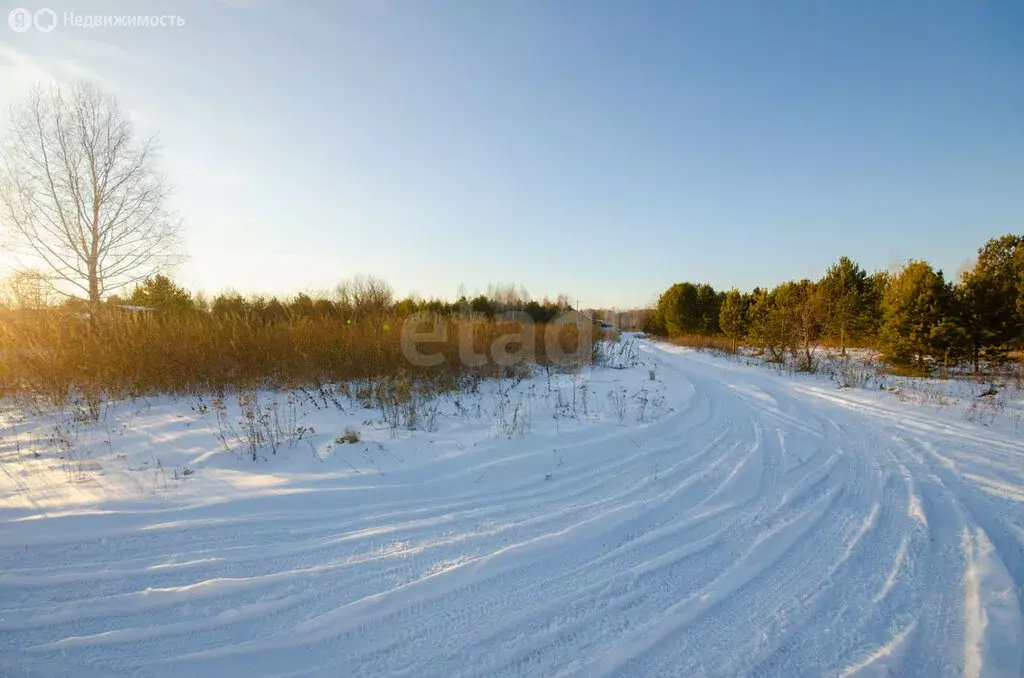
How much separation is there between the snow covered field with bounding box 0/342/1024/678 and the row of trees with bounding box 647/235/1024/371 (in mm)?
8469

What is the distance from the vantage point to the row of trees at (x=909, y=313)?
11.3 meters

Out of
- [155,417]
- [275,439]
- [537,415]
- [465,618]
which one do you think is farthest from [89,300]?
[465,618]

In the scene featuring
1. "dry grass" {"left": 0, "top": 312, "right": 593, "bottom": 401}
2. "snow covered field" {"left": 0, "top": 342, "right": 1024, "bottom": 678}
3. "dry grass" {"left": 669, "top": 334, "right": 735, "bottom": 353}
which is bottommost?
"snow covered field" {"left": 0, "top": 342, "right": 1024, "bottom": 678}

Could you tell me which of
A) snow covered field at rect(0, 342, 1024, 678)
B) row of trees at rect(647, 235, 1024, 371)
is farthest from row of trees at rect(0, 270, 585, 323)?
row of trees at rect(647, 235, 1024, 371)

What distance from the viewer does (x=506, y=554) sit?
8.73 feet

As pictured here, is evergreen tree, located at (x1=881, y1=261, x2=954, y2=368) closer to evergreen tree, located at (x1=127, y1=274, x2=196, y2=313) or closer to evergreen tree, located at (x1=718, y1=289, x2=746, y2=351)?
evergreen tree, located at (x1=718, y1=289, x2=746, y2=351)

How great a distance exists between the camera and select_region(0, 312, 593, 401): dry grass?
22.9ft

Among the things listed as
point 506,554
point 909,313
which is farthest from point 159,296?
point 909,313

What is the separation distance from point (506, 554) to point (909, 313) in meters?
15.4

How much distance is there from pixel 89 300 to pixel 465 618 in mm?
17269

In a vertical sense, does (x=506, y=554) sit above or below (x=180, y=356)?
below

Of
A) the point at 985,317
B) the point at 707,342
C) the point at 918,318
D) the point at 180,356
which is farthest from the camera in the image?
the point at 707,342

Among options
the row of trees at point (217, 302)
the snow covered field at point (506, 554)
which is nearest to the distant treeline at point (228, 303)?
the row of trees at point (217, 302)

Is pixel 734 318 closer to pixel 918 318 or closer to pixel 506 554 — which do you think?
pixel 918 318
